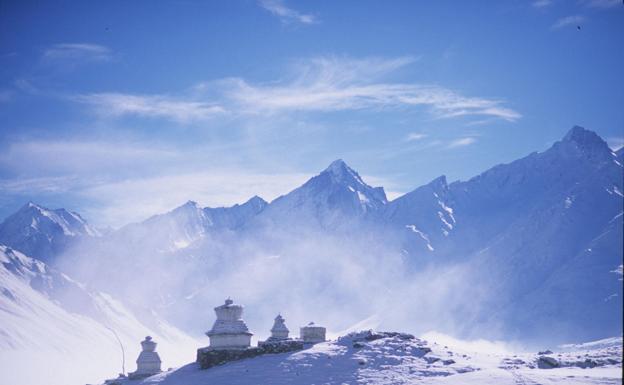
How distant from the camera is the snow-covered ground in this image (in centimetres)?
4953

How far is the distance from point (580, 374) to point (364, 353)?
47.8ft

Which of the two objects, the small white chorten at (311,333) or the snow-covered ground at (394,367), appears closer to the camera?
the snow-covered ground at (394,367)

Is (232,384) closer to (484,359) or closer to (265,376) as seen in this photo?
(265,376)

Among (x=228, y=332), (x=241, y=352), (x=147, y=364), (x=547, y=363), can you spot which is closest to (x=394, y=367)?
(x=547, y=363)

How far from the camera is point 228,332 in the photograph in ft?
205

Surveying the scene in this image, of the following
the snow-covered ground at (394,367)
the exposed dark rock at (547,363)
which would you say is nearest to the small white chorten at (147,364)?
the snow-covered ground at (394,367)

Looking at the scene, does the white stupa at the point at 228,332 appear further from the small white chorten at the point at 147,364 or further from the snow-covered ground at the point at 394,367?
the small white chorten at the point at 147,364

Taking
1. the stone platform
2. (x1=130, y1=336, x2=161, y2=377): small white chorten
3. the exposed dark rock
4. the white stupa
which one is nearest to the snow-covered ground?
the exposed dark rock

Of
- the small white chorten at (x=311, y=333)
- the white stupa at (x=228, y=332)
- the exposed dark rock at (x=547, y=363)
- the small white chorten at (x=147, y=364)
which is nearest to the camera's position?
the exposed dark rock at (x=547, y=363)

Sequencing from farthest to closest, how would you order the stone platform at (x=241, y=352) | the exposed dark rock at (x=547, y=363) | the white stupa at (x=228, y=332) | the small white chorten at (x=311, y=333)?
the small white chorten at (x=311, y=333), the white stupa at (x=228, y=332), the stone platform at (x=241, y=352), the exposed dark rock at (x=547, y=363)

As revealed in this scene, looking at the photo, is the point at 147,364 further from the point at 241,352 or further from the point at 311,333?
the point at 311,333

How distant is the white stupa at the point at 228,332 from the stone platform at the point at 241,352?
90 cm

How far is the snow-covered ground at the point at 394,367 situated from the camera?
4953 centimetres

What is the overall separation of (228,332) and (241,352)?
2.75m
